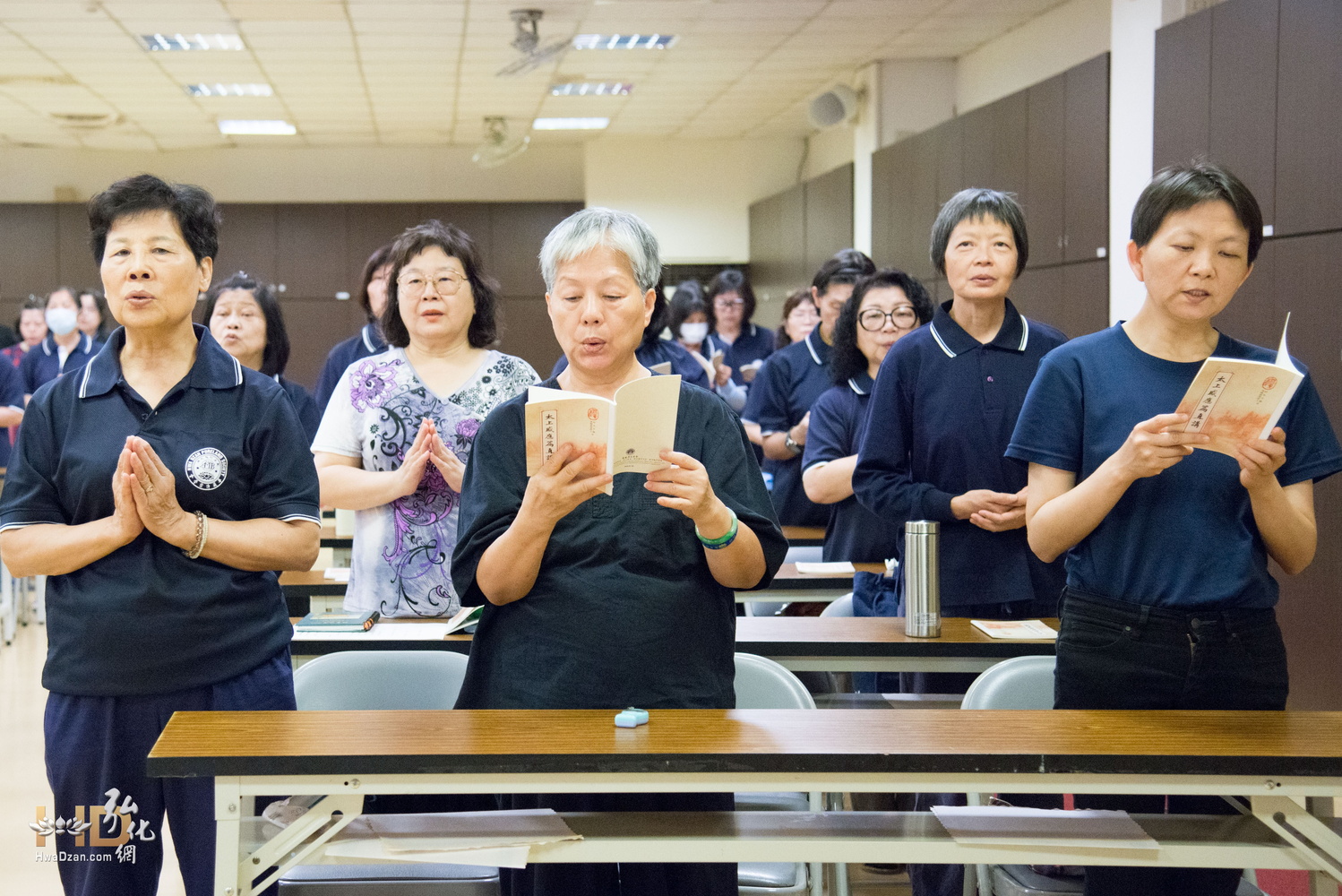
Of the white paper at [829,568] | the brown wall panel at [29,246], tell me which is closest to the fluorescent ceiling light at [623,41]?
the white paper at [829,568]

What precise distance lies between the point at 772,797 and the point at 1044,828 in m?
0.79

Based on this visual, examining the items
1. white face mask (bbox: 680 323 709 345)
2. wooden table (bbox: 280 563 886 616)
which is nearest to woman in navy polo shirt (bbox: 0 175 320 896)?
wooden table (bbox: 280 563 886 616)

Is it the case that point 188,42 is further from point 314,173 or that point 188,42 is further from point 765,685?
point 765,685

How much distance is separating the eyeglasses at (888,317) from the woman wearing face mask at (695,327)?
330cm

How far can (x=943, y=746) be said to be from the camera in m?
1.87

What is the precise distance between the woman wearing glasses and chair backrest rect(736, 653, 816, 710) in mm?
874

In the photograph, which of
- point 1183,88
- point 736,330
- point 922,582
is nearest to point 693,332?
point 736,330

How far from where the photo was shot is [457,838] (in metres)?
1.91

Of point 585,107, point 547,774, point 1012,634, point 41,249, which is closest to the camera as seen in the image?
point 547,774

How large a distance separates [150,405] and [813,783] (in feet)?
4.40

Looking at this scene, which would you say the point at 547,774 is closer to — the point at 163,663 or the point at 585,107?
the point at 163,663

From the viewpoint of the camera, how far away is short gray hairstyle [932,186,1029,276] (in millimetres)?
3082

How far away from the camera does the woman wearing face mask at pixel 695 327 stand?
734cm

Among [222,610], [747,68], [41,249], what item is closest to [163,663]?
[222,610]
